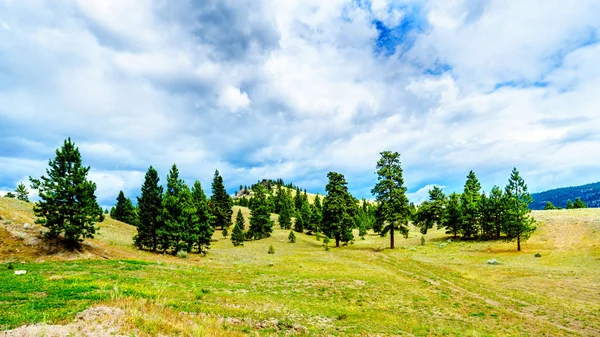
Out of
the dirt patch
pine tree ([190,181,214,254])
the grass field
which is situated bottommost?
the grass field

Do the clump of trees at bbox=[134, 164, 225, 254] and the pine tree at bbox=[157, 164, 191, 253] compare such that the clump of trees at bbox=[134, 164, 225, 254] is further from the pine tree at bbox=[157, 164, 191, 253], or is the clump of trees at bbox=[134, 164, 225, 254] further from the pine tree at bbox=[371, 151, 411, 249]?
the pine tree at bbox=[371, 151, 411, 249]

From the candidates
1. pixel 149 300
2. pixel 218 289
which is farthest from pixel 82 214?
pixel 149 300

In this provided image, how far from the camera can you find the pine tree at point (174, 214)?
46800mm

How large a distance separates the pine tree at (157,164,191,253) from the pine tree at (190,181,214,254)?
250cm

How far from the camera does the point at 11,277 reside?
70.4 feet

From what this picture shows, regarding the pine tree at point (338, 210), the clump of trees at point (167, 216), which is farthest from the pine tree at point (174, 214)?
the pine tree at point (338, 210)

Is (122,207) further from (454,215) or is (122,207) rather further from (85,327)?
(85,327)

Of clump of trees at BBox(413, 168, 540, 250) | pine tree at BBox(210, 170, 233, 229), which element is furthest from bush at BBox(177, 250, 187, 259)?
clump of trees at BBox(413, 168, 540, 250)

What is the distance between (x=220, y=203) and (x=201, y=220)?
42.6m

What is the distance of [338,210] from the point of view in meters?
68.9

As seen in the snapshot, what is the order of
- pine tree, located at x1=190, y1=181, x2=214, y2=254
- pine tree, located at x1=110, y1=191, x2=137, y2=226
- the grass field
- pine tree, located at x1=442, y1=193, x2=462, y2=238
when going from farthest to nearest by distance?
pine tree, located at x1=110, y1=191, x2=137, y2=226
pine tree, located at x1=442, y1=193, x2=462, y2=238
pine tree, located at x1=190, y1=181, x2=214, y2=254
the grass field

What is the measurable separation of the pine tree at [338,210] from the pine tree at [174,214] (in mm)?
33849

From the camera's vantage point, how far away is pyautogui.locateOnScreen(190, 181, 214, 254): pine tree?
2022 inches

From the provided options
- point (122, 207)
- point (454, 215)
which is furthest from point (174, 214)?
point (122, 207)
